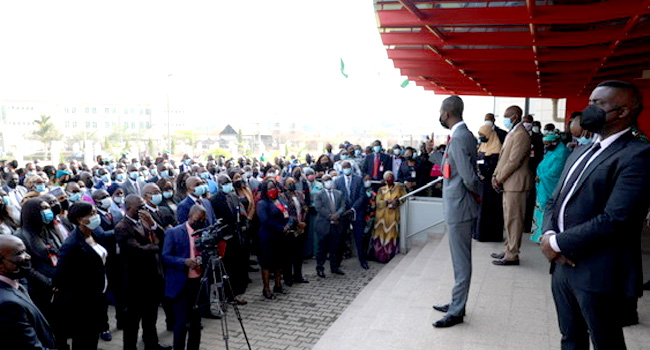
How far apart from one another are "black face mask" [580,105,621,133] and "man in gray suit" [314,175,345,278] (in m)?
6.43

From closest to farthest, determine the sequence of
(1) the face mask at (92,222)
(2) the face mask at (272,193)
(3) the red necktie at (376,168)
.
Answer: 1. (1) the face mask at (92,222)
2. (2) the face mask at (272,193)
3. (3) the red necktie at (376,168)

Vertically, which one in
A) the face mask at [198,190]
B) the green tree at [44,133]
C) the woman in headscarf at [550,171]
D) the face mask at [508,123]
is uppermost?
the green tree at [44,133]

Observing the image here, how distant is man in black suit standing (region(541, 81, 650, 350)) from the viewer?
2.23 metres

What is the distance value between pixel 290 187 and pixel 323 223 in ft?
3.33

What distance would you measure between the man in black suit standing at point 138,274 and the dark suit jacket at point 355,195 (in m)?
4.78

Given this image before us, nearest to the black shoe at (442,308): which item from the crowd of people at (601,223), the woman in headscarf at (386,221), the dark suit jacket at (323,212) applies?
the crowd of people at (601,223)

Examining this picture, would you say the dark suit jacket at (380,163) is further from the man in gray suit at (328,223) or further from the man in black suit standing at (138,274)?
the man in black suit standing at (138,274)

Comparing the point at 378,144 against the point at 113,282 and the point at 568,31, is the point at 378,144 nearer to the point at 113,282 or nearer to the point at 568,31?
the point at 568,31

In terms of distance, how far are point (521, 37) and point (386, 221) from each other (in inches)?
181

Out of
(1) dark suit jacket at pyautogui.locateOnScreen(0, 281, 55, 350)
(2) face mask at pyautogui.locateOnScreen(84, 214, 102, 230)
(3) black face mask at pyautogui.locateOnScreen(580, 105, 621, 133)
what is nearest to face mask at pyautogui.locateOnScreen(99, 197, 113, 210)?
(2) face mask at pyautogui.locateOnScreen(84, 214, 102, 230)

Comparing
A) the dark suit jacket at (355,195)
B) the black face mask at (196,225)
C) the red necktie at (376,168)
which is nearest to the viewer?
the black face mask at (196,225)

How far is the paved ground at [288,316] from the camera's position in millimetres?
5824

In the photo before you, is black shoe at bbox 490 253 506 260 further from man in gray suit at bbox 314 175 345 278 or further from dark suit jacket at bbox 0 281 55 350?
dark suit jacket at bbox 0 281 55 350

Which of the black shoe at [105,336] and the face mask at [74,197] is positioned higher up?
the face mask at [74,197]
